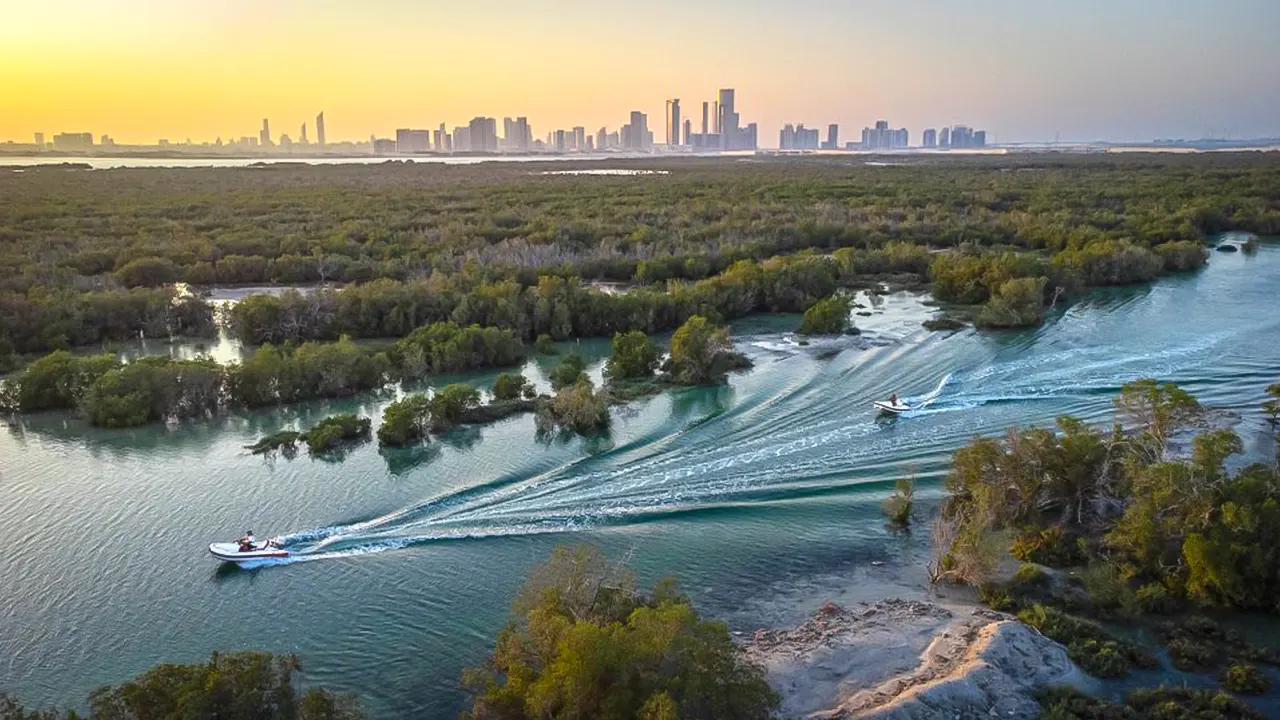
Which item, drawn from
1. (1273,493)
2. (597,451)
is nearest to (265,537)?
(597,451)

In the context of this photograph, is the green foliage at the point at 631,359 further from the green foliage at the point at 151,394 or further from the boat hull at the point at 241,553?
the boat hull at the point at 241,553

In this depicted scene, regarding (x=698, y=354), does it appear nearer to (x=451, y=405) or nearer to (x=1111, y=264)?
(x=451, y=405)

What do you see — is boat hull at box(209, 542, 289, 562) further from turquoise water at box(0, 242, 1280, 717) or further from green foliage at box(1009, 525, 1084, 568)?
Result: green foliage at box(1009, 525, 1084, 568)

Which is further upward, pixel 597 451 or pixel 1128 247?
pixel 1128 247

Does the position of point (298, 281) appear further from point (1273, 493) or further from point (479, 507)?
point (1273, 493)

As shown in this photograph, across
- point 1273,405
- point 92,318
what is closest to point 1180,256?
point 1273,405

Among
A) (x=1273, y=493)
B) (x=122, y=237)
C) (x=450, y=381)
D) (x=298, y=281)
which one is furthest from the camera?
(x=122, y=237)

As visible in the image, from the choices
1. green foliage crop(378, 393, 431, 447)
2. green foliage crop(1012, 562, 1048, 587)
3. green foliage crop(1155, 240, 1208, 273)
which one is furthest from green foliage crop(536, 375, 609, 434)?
green foliage crop(1155, 240, 1208, 273)
